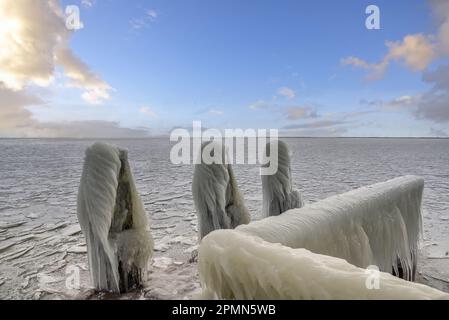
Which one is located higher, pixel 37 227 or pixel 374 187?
pixel 374 187

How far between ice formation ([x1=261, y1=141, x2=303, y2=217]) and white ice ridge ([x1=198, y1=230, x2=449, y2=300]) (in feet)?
9.97

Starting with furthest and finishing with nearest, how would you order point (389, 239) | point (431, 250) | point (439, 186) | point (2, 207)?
point (439, 186), point (2, 207), point (431, 250), point (389, 239)

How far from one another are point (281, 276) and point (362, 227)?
2.13 metres

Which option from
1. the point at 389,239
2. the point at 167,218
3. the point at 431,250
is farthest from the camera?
the point at 167,218

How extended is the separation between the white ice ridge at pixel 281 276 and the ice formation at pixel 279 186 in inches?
120

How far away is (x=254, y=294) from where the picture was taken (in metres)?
1.32

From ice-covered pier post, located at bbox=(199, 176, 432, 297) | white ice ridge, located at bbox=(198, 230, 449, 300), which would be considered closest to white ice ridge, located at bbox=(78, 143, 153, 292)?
ice-covered pier post, located at bbox=(199, 176, 432, 297)

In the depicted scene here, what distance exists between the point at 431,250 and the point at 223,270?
7.33 metres

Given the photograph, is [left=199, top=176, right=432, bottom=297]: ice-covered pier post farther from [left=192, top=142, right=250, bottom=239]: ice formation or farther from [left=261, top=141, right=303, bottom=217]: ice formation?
[left=192, top=142, right=250, bottom=239]: ice formation

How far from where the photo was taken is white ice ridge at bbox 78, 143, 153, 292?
3521 millimetres

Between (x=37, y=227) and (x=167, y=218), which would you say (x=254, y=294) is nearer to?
(x=167, y=218)

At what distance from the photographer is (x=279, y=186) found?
178 inches

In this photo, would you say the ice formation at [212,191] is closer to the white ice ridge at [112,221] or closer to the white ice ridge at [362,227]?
the white ice ridge at [112,221]
